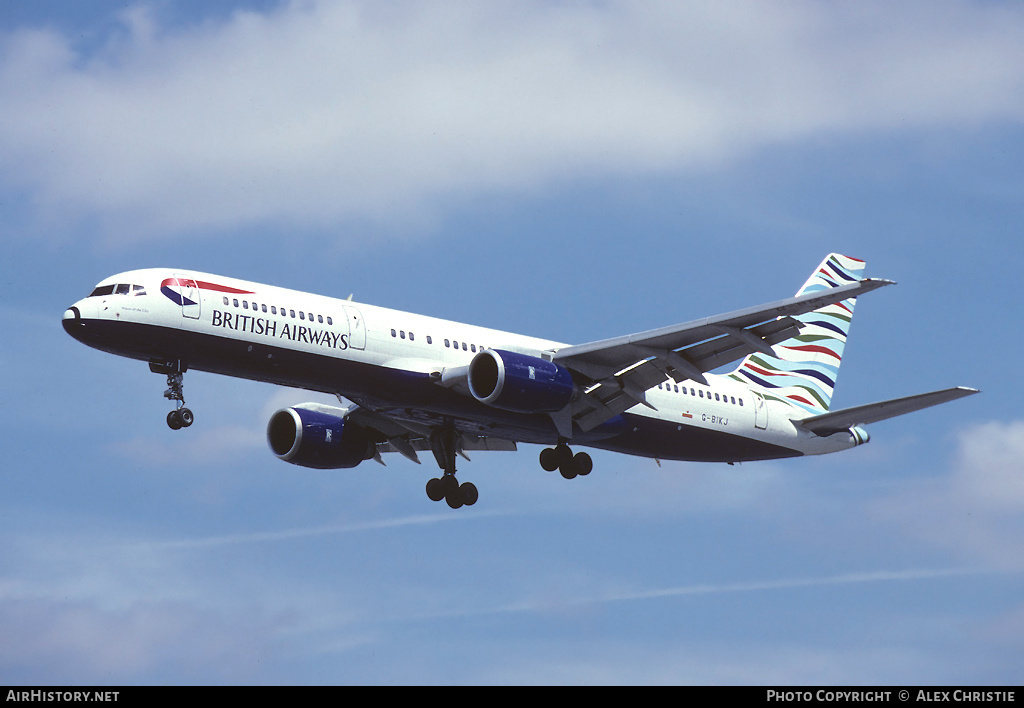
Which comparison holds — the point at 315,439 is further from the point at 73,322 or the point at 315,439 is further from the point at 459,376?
the point at 73,322

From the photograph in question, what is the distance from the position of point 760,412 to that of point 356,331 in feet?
49.4

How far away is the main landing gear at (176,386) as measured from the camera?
36.8 meters

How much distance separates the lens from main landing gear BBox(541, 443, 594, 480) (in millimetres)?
42031

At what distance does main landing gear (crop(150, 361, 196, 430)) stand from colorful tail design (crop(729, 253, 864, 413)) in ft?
65.2

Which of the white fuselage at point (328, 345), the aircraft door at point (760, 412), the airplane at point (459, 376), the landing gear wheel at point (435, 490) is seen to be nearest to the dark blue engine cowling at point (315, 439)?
the airplane at point (459, 376)

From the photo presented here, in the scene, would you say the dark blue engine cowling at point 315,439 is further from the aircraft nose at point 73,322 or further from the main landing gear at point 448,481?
the aircraft nose at point 73,322

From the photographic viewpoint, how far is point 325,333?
124 feet

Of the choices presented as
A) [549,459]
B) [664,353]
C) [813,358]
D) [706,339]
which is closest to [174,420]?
[549,459]

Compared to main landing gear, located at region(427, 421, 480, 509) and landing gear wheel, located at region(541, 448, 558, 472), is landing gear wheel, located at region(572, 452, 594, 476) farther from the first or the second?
main landing gear, located at region(427, 421, 480, 509)

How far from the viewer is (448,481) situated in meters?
44.1

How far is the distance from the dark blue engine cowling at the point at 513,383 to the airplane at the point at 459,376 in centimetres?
4

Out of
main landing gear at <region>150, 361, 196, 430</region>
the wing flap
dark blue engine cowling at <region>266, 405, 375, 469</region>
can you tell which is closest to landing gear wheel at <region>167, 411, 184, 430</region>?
main landing gear at <region>150, 361, 196, 430</region>
